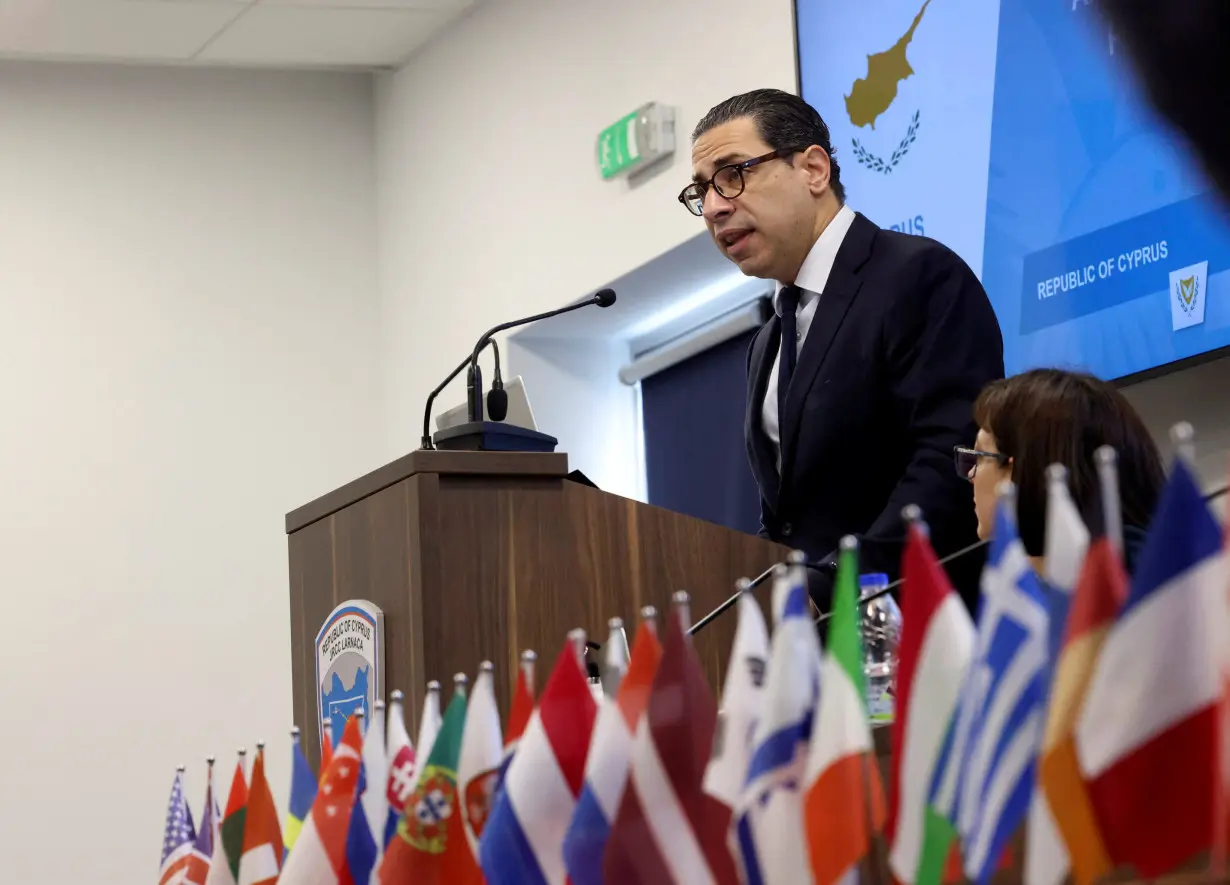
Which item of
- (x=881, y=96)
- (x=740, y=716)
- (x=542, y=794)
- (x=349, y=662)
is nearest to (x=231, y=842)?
(x=349, y=662)

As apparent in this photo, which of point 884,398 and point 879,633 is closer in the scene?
point 879,633

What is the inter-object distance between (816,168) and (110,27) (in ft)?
12.1

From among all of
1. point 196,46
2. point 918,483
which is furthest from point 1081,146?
point 196,46

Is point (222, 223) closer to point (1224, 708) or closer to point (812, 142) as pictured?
point (812, 142)

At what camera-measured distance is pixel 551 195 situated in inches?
227

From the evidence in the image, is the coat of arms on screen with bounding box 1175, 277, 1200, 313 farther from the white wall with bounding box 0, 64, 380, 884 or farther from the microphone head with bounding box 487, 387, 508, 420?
the white wall with bounding box 0, 64, 380, 884

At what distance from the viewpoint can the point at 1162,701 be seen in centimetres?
134

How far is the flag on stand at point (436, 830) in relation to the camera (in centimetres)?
202

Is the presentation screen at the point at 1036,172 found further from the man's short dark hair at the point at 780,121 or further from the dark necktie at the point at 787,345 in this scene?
the dark necktie at the point at 787,345

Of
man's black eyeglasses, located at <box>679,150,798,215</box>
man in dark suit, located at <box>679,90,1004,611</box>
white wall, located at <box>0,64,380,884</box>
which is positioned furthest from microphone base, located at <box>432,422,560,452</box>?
white wall, located at <box>0,64,380,884</box>

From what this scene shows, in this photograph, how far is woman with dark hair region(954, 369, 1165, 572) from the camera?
7.89ft

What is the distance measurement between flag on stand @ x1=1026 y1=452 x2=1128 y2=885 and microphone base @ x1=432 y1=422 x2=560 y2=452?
1.50m

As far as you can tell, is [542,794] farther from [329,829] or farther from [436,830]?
[329,829]

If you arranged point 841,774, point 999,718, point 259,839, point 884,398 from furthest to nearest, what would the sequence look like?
point 884,398, point 259,839, point 841,774, point 999,718
